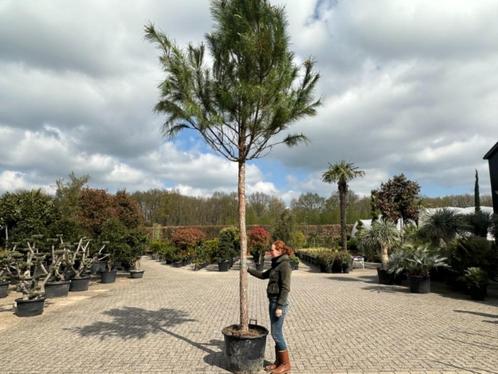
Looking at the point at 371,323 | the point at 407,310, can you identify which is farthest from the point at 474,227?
the point at 371,323

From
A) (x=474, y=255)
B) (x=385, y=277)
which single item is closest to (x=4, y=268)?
(x=385, y=277)

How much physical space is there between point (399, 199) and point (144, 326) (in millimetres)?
13653

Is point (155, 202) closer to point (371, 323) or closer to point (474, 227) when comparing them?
point (474, 227)

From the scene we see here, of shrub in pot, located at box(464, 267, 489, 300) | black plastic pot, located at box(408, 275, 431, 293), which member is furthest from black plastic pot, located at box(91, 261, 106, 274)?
shrub in pot, located at box(464, 267, 489, 300)

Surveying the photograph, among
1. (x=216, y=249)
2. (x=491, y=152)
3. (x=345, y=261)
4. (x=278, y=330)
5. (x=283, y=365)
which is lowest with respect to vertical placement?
(x=283, y=365)

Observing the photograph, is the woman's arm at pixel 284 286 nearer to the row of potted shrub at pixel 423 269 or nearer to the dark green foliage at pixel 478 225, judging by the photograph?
the row of potted shrub at pixel 423 269

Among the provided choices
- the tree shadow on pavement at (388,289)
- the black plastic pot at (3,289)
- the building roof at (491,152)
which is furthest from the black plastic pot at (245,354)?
the building roof at (491,152)

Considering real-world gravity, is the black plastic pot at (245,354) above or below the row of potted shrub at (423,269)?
below

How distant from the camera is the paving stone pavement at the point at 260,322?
5020 mm

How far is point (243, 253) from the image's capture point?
518 centimetres

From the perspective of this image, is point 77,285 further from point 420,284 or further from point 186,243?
point 186,243

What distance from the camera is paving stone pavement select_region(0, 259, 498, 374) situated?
5.02 m

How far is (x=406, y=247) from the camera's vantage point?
12.1m

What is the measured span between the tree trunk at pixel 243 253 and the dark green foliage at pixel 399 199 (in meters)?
13.6
